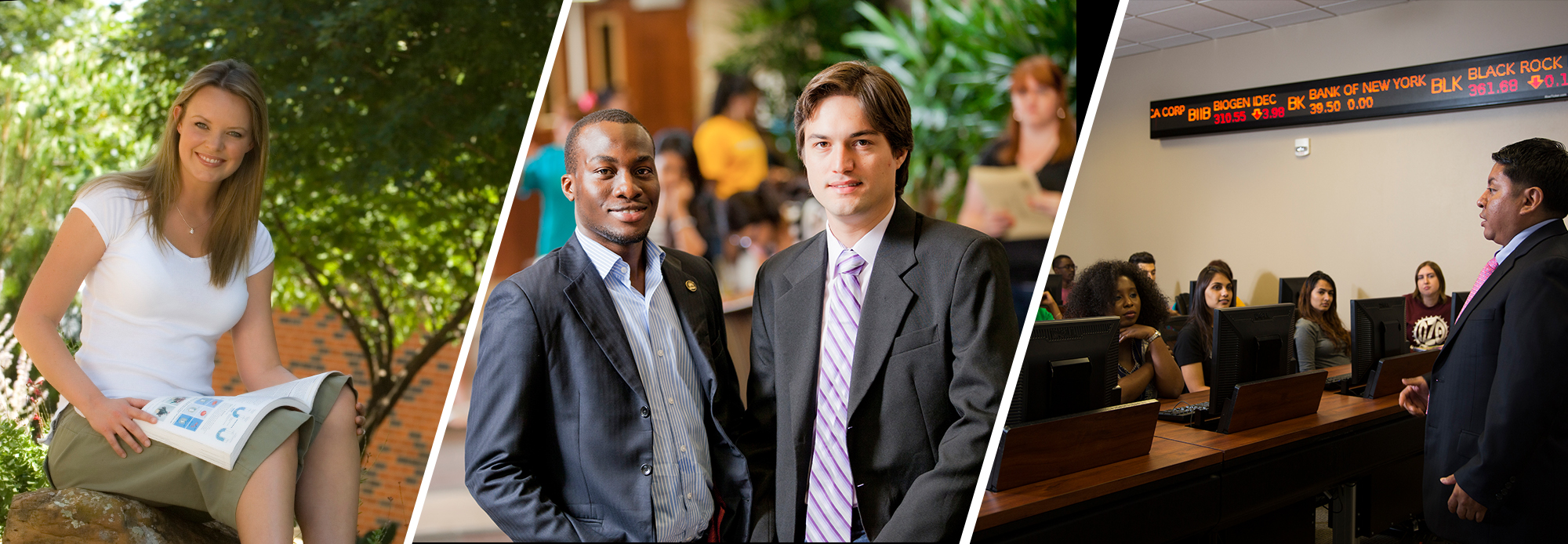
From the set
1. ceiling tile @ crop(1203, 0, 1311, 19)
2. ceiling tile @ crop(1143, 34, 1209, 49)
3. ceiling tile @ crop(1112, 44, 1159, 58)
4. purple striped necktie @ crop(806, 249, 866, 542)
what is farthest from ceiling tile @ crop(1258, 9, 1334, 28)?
purple striped necktie @ crop(806, 249, 866, 542)

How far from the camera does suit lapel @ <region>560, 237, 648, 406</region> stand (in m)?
1.28

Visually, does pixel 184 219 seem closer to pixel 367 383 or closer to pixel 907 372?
pixel 367 383

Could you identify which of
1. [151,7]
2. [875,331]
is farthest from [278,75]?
[875,331]

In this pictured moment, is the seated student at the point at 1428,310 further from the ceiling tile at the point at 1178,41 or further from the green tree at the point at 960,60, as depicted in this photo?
the green tree at the point at 960,60

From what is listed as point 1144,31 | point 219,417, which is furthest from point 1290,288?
point 219,417

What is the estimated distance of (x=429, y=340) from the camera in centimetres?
336

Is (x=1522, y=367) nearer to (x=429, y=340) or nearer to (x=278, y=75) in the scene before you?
(x=429, y=340)

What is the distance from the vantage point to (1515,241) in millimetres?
2506

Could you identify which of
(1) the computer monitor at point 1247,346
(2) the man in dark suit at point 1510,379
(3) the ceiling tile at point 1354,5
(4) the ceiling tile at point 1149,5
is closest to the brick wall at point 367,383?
(1) the computer monitor at point 1247,346

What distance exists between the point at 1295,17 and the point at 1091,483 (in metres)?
2.48

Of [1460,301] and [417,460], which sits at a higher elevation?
[1460,301]

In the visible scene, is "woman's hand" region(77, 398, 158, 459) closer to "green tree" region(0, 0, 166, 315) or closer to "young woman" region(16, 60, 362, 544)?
"young woman" region(16, 60, 362, 544)

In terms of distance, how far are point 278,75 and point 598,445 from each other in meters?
2.35

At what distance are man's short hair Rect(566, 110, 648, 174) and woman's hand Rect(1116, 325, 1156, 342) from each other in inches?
81.9
